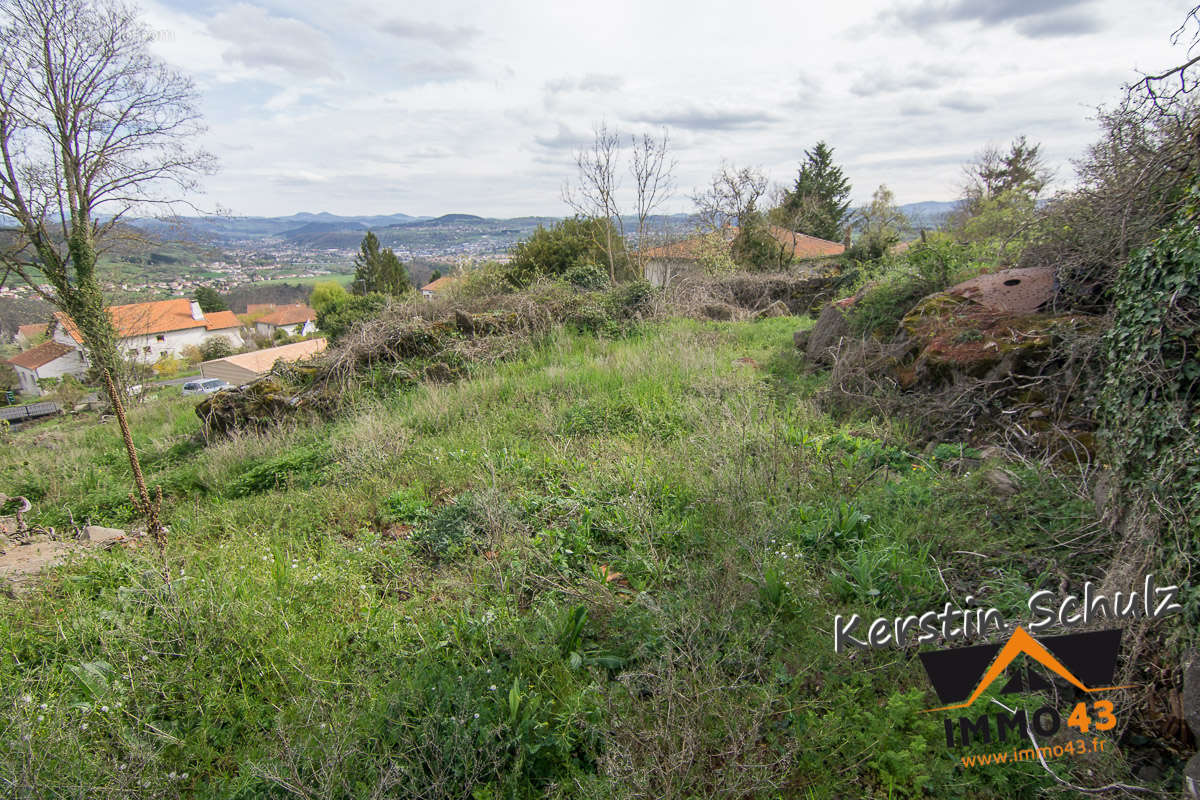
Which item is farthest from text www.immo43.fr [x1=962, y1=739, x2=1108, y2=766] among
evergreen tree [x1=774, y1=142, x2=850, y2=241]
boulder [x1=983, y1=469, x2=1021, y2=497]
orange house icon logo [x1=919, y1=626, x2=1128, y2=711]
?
evergreen tree [x1=774, y1=142, x2=850, y2=241]

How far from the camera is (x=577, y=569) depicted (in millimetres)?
3191

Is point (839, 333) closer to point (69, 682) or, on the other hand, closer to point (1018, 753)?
point (1018, 753)

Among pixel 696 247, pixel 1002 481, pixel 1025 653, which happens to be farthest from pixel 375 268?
pixel 1025 653

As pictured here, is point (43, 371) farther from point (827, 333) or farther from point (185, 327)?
point (827, 333)

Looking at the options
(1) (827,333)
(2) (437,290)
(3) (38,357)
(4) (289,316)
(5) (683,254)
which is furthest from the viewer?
(4) (289,316)

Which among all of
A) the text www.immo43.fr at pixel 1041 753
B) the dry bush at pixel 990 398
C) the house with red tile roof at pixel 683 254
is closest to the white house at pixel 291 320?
the house with red tile roof at pixel 683 254

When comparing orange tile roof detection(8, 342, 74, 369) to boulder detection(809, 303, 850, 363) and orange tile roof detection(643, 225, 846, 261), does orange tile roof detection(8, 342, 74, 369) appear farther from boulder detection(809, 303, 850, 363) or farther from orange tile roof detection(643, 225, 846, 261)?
boulder detection(809, 303, 850, 363)

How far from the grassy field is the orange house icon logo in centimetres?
16

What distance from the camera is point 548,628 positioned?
8.42 ft

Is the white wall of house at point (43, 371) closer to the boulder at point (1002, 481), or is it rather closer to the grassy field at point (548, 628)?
the grassy field at point (548, 628)

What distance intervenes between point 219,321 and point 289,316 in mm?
11905

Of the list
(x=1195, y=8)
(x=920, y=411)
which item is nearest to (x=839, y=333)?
(x=920, y=411)

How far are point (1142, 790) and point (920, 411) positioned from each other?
372cm

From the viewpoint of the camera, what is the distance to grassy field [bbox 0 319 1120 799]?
1.88 m
